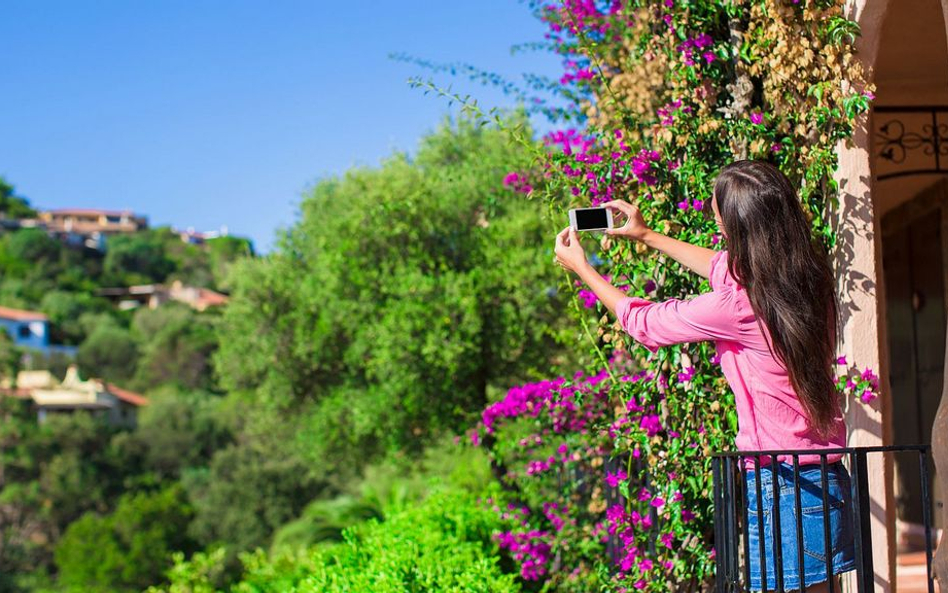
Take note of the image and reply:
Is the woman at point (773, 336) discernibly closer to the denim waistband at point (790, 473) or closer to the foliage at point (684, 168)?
the denim waistband at point (790, 473)

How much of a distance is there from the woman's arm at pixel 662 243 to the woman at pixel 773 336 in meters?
0.33

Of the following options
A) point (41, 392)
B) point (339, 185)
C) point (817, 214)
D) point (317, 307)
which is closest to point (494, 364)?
point (317, 307)

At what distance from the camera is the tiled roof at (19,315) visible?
69.1m

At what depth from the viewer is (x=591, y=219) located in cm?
292

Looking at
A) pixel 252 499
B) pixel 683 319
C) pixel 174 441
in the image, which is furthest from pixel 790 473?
pixel 174 441

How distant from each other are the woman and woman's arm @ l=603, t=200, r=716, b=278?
33 centimetres

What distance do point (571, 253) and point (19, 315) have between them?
75.9 metres

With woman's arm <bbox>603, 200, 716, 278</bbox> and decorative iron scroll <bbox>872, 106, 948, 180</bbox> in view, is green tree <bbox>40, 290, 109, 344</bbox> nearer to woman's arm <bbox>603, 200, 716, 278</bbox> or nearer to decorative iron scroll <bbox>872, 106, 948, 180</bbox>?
decorative iron scroll <bbox>872, 106, 948, 180</bbox>

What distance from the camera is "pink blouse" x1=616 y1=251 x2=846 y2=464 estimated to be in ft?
7.94

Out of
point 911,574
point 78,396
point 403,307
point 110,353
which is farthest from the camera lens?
point 110,353

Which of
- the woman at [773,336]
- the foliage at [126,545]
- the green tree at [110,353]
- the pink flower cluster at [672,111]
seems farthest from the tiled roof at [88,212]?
the woman at [773,336]

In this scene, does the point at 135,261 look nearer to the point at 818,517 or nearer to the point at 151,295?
the point at 151,295

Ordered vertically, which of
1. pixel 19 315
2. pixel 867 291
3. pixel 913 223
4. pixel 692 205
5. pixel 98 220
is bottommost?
pixel 867 291

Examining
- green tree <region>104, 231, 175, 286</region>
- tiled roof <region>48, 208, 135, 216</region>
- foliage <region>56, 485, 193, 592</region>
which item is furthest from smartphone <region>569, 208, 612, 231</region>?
tiled roof <region>48, 208, 135, 216</region>
